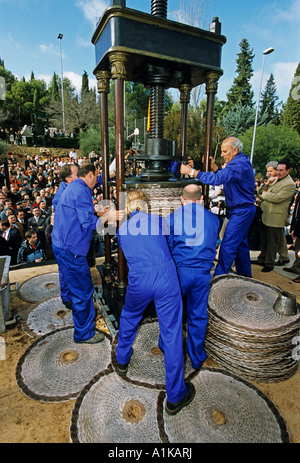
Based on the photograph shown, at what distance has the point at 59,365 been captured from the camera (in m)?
3.10

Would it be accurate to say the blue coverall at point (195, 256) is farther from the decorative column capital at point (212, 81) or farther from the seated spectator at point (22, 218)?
the seated spectator at point (22, 218)

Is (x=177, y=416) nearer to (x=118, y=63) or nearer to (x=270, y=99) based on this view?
(x=118, y=63)

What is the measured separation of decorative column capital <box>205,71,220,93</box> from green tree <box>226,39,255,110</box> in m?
35.1

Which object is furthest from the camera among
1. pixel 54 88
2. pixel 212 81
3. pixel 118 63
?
pixel 54 88

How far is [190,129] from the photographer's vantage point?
21781 millimetres

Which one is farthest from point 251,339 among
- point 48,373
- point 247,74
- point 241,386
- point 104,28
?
point 247,74

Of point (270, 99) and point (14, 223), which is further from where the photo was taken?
point (270, 99)

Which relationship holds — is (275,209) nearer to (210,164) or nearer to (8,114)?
(210,164)

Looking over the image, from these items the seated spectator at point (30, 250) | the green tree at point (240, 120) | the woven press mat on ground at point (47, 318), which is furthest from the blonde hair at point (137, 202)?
the green tree at point (240, 120)

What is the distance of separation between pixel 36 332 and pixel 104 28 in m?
3.95

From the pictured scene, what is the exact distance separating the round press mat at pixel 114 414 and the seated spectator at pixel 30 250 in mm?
4067

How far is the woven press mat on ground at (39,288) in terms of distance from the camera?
4562 mm

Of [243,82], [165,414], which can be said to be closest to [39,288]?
[165,414]

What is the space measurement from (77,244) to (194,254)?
1431mm
